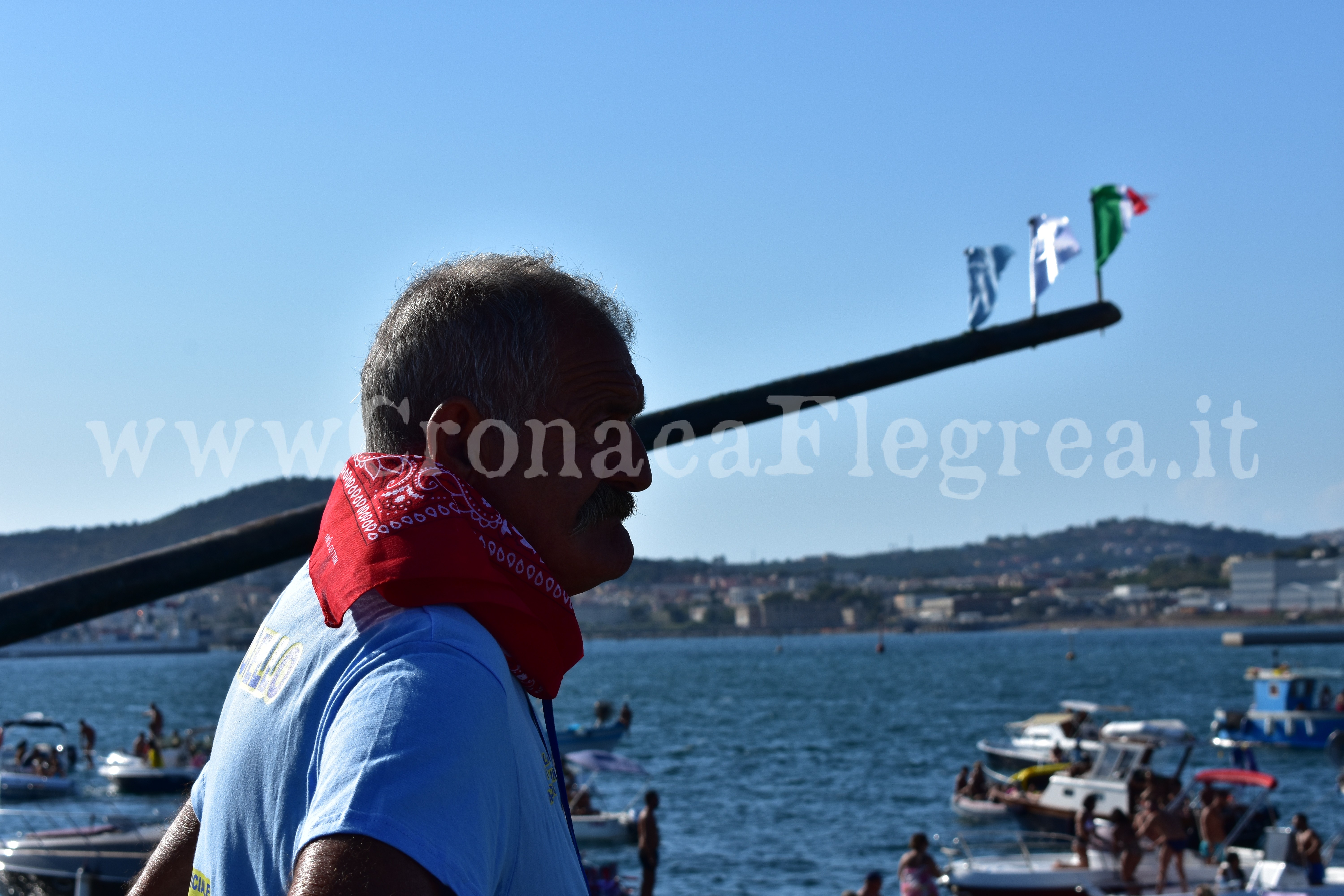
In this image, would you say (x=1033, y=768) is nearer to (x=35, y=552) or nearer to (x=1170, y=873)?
(x=1170, y=873)

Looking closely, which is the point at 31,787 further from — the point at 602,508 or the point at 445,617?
the point at 445,617

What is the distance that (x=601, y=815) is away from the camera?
3023 cm

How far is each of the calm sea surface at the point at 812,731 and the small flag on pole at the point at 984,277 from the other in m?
23.4

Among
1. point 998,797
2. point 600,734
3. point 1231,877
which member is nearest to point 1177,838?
point 1231,877

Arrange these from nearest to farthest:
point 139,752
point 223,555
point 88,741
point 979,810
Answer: point 223,555
point 979,810
point 139,752
point 88,741

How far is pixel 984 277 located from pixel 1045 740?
142ft

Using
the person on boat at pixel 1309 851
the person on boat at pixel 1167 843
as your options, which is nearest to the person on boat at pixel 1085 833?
the person on boat at pixel 1167 843

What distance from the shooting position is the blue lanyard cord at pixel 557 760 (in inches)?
45.6

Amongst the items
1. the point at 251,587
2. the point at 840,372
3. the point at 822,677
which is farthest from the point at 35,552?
the point at 840,372

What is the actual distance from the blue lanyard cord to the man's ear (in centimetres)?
24

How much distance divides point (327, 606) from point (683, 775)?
4999 centimetres

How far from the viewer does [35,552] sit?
170875 millimetres

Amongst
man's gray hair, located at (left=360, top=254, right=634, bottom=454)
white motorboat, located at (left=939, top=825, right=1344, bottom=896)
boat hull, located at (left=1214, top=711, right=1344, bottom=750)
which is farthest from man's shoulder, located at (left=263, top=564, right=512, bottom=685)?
boat hull, located at (left=1214, top=711, right=1344, bottom=750)

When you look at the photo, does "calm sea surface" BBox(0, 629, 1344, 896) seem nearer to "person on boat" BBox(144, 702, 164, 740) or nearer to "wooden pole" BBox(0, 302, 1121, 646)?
"person on boat" BBox(144, 702, 164, 740)
